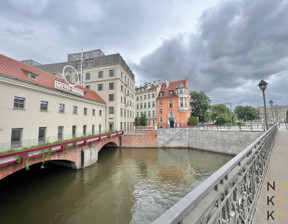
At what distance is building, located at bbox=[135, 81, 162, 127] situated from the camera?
37.6 m

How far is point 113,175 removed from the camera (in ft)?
39.8

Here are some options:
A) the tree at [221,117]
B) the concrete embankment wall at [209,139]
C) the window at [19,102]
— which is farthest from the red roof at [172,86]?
the window at [19,102]

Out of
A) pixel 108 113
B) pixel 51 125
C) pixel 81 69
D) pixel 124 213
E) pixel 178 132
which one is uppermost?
pixel 81 69

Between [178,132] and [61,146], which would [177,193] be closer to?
[61,146]

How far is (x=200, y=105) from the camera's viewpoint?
37.0 meters

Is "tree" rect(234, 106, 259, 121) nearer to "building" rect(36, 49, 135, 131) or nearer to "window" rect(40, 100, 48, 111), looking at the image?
"building" rect(36, 49, 135, 131)

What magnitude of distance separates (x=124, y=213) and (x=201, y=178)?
7499 mm

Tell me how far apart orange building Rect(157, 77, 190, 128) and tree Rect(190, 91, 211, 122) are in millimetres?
5424

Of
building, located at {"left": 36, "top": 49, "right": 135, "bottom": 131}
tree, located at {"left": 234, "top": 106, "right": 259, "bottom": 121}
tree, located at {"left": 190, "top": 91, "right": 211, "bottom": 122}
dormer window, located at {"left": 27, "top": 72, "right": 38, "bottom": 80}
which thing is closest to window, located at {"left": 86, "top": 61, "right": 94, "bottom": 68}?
building, located at {"left": 36, "top": 49, "right": 135, "bottom": 131}

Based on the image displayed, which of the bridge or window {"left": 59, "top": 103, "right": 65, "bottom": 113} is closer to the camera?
the bridge

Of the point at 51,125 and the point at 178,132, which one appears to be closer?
the point at 51,125

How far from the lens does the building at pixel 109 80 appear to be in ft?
86.6

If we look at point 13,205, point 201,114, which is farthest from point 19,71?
point 201,114

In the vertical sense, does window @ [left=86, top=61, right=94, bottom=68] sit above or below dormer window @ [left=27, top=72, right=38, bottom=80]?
above
